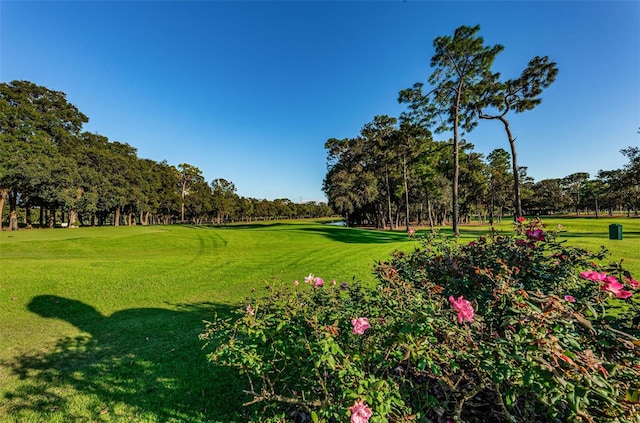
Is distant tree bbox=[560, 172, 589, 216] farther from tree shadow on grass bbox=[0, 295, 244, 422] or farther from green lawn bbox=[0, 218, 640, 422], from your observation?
tree shadow on grass bbox=[0, 295, 244, 422]

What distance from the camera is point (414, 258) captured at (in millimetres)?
3195

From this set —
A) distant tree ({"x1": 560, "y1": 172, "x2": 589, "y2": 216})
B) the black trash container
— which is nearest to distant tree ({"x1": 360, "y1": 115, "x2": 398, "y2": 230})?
the black trash container

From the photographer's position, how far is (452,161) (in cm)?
2480

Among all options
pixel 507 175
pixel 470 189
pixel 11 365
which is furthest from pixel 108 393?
pixel 507 175

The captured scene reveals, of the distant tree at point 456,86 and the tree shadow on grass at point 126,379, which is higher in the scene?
the distant tree at point 456,86

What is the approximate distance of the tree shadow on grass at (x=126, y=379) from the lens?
8.52 feet

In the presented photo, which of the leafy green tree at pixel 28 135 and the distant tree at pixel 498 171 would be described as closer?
the leafy green tree at pixel 28 135

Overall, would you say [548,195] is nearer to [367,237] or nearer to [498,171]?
[498,171]

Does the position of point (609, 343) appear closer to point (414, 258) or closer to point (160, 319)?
point (414, 258)

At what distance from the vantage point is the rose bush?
1220mm

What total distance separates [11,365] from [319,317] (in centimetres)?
455

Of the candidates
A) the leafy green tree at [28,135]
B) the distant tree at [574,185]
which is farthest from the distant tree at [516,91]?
the distant tree at [574,185]

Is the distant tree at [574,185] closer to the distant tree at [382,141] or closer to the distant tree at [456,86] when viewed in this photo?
the distant tree at [382,141]

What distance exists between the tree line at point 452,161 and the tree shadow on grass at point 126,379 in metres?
4.13
